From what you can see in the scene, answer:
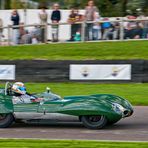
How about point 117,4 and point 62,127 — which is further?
point 117,4

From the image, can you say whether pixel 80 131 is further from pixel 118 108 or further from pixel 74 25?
pixel 74 25

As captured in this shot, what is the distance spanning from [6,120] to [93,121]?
169 centimetres

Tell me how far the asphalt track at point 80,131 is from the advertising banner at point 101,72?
523 centimetres

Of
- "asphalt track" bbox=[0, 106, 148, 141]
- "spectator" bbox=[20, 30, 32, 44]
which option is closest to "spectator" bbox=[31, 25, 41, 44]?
"spectator" bbox=[20, 30, 32, 44]

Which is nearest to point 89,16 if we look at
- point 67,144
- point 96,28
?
point 96,28

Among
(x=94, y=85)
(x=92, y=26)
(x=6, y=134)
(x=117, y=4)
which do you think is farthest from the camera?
Answer: (x=117, y=4)

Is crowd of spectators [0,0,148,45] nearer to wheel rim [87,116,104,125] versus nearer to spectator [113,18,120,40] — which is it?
spectator [113,18,120,40]

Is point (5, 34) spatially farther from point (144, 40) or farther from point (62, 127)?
point (62, 127)

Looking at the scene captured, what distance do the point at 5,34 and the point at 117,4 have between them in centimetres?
1664

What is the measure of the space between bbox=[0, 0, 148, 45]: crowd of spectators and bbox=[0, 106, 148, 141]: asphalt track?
921 centimetres

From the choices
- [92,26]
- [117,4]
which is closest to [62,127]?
[92,26]

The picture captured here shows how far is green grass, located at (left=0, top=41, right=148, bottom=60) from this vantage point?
19.6m

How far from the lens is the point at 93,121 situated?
1014 cm

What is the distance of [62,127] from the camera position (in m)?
10.5
